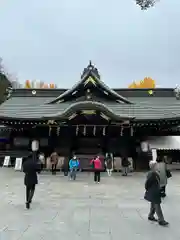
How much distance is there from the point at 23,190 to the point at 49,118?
944 centimetres

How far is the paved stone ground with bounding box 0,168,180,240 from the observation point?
6876 millimetres

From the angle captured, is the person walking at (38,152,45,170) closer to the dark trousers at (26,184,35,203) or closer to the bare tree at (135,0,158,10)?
the dark trousers at (26,184,35,203)

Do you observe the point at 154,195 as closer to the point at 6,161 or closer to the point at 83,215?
the point at 83,215

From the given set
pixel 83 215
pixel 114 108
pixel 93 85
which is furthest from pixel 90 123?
pixel 83 215

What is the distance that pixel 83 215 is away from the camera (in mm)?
8828

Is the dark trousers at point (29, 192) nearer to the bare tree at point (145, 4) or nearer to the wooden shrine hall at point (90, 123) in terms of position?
the bare tree at point (145, 4)

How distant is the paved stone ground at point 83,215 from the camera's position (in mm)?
6876

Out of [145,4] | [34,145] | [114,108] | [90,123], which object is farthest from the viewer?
[114,108]

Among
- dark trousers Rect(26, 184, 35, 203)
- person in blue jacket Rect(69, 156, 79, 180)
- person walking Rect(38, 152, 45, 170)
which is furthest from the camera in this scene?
person walking Rect(38, 152, 45, 170)

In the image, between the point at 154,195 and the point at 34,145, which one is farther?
the point at 34,145

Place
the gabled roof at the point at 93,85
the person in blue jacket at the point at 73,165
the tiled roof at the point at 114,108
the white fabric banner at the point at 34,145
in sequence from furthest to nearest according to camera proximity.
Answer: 1. the gabled roof at the point at 93,85
2. the tiled roof at the point at 114,108
3. the white fabric banner at the point at 34,145
4. the person in blue jacket at the point at 73,165

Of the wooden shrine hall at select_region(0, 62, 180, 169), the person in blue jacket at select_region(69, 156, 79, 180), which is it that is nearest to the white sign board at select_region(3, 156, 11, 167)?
the wooden shrine hall at select_region(0, 62, 180, 169)

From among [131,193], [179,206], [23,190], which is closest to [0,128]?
[23,190]

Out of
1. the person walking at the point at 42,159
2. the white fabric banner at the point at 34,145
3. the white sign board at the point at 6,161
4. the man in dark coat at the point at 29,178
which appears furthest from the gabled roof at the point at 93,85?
the man in dark coat at the point at 29,178
